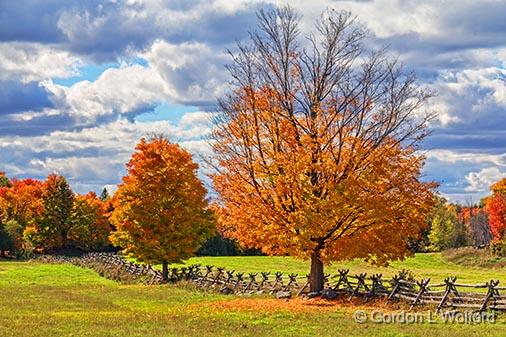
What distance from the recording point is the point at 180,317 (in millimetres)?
27344

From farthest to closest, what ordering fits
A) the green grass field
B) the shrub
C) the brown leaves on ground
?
the shrub < the brown leaves on ground < the green grass field

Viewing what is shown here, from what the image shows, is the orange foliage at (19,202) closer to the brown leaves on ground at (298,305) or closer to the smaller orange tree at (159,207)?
the smaller orange tree at (159,207)

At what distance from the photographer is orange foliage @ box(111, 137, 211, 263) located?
163 ft

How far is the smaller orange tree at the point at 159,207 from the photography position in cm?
4978

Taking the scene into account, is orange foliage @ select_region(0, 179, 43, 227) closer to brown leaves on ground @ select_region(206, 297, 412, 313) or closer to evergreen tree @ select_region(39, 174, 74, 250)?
evergreen tree @ select_region(39, 174, 74, 250)

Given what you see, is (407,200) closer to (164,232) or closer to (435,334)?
(435,334)

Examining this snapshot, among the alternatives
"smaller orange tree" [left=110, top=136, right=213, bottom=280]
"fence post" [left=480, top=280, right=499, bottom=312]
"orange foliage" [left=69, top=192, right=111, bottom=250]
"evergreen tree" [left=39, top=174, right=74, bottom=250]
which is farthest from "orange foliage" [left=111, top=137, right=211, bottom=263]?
"evergreen tree" [left=39, top=174, right=74, bottom=250]

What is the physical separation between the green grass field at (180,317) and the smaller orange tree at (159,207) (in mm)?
7685

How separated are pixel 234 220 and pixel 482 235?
103460 mm

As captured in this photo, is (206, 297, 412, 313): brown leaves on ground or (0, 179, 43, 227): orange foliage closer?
(206, 297, 412, 313): brown leaves on ground

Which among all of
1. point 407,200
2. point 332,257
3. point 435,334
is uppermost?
point 407,200

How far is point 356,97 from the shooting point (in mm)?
33906

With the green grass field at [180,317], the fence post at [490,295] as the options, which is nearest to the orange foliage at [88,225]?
the green grass field at [180,317]

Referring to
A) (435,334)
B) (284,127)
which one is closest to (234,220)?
(284,127)
